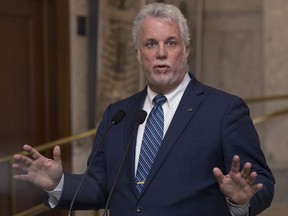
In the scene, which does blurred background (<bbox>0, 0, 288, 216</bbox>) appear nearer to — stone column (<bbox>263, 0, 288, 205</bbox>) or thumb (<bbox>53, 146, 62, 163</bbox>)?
stone column (<bbox>263, 0, 288, 205</bbox>)

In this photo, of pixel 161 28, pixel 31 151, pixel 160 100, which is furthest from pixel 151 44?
pixel 31 151

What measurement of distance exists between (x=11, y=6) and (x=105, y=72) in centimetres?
109

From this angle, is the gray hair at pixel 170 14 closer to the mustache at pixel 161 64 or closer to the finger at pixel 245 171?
the mustache at pixel 161 64

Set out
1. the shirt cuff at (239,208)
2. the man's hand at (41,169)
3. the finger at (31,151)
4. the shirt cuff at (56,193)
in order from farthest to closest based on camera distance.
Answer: the shirt cuff at (56,193) < the man's hand at (41,169) < the finger at (31,151) < the shirt cuff at (239,208)

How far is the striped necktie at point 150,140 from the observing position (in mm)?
2680

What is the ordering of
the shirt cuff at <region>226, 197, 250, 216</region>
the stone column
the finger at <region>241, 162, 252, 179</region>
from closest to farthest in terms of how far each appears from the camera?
the finger at <region>241, 162, 252, 179</region> → the shirt cuff at <region>226, 197, 250, 216</region> → the stone column

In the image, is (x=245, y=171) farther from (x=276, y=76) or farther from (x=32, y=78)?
(x=276, y=76)

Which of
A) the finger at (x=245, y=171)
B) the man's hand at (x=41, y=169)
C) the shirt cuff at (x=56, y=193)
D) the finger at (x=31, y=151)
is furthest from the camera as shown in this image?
the shirt cuff at (x=56, y=193)

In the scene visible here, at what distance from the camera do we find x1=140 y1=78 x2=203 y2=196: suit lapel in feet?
8.61

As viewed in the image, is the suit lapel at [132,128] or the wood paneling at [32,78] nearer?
the suit lapel at [132,128]

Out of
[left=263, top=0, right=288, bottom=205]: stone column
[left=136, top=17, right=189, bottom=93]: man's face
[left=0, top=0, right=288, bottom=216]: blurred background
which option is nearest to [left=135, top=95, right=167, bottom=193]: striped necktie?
[left=136, top=17, right=189, bottom=93]: man's face

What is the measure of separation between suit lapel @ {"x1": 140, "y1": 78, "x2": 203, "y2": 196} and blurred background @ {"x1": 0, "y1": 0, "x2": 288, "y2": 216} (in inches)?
118

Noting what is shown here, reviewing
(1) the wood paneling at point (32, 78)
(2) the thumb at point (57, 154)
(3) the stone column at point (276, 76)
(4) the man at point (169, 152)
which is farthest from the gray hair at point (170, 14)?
(3) the stone column at point (276, 76)

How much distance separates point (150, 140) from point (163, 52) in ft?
1.11
